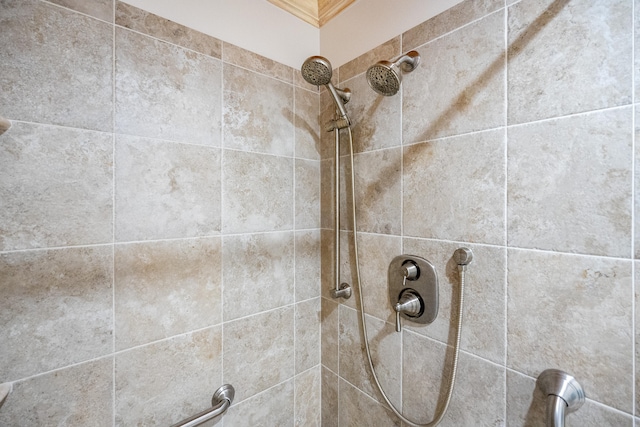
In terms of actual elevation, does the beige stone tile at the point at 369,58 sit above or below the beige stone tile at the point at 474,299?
above

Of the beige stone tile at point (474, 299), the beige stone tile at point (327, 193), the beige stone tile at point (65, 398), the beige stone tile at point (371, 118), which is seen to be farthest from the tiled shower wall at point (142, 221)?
the beige stone tile at point (474, 299)

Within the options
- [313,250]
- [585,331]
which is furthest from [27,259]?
[585,331]

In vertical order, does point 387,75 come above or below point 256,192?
above

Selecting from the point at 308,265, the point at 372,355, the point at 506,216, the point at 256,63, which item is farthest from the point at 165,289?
the point at 506,216

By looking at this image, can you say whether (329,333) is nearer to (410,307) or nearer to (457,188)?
(410,307)

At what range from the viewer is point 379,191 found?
938mm

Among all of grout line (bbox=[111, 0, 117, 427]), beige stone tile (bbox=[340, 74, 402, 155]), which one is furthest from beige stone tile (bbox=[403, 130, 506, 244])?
grout line (bbox=[111, 0, 117, 427])

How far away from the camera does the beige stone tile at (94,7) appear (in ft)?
2.15

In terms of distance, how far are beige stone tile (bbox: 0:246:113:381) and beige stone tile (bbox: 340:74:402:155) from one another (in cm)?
90

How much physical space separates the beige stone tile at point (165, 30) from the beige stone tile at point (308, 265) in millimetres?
758

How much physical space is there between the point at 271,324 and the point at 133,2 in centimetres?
116

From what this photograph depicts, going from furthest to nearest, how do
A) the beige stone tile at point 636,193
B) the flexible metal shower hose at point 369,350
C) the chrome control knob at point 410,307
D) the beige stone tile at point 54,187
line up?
1. the chrome control knob at point 410,307
2. the flexible metal shower hose at point 369,350
3. the beige stone tile at point 54,187
4. the beige stone tile at point 636,193

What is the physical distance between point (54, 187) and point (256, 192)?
0.55m

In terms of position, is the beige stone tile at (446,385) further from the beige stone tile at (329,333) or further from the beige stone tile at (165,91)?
the beige stone tile at (165,91)
